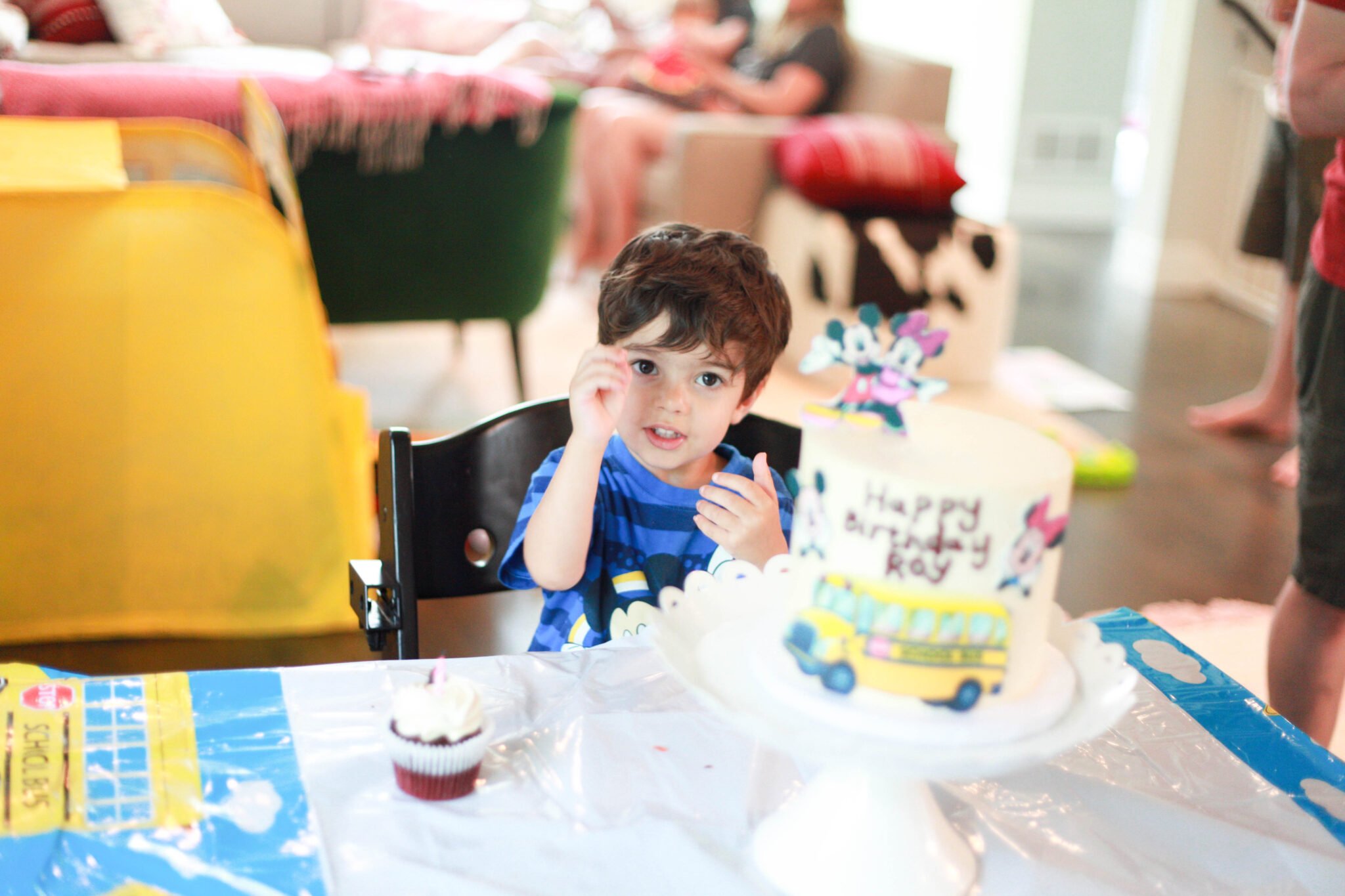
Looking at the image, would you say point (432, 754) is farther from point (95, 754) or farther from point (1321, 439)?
point (1321, 439)

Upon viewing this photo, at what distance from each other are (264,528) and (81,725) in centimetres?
121

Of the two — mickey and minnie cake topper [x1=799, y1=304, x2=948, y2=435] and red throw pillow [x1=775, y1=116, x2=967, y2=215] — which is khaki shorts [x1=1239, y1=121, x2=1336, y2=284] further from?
mickey and minnie cake topper [x1=799, y1=304, x2=948, y2=435]

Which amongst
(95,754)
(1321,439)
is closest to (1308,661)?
(1321,439)

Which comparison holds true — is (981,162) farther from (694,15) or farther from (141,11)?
(141,11)

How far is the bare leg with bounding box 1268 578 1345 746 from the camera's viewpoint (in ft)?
4.46

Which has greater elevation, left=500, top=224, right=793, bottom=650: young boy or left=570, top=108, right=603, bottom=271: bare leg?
left=500, top=224, right=793, bottom=650: young boy

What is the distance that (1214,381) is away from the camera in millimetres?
3488

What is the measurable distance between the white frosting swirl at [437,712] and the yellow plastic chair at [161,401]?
4.11 feet

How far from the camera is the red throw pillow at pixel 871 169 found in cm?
324

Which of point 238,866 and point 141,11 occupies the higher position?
point 141,11

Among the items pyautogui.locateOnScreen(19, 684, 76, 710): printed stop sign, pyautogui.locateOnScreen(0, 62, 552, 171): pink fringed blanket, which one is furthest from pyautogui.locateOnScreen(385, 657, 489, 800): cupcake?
pyautogui.locateOnScreen(0, 62, 552, 171): pink fringed blanket

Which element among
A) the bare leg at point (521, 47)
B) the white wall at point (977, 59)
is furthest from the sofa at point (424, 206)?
the white wall at point (977, 59)

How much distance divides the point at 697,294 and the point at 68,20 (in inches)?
95.7

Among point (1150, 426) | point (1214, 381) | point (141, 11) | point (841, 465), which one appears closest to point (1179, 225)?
point (1214, 381)
